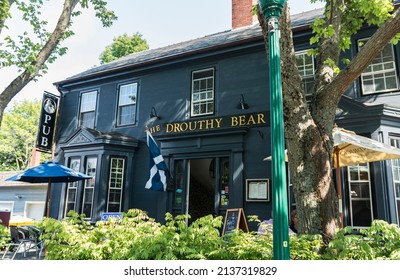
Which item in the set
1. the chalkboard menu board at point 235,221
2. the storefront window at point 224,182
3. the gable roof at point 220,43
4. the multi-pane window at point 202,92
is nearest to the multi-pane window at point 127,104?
the gable roof at point 220,43

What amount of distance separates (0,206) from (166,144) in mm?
13893

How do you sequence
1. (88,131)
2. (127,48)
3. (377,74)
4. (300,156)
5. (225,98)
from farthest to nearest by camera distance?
(127,48) → (88,131) → (225,98) → (377,74) → (300,156)

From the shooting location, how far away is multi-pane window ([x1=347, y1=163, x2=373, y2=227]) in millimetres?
8383

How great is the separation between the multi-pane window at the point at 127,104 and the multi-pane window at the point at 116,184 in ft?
5.64

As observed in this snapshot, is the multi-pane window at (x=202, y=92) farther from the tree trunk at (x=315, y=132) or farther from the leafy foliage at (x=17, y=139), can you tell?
the leafy foliage at (x=17, y=139)

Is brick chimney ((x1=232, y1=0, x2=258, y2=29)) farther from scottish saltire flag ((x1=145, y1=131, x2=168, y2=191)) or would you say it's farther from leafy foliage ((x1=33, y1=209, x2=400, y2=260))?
leafy foliage ((x1=33, y1=209, x2=400, y2=260))

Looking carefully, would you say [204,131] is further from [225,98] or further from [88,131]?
[88,131]

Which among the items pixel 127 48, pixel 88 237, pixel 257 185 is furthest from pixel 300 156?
pixel 127 48

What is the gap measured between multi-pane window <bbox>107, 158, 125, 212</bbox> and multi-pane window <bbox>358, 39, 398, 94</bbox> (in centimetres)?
836

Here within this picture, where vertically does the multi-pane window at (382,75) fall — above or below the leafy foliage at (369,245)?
above

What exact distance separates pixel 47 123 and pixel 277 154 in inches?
514

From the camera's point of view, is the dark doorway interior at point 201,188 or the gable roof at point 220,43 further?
the dark doorway interior at point 201,188

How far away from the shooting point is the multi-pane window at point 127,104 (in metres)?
13.1
